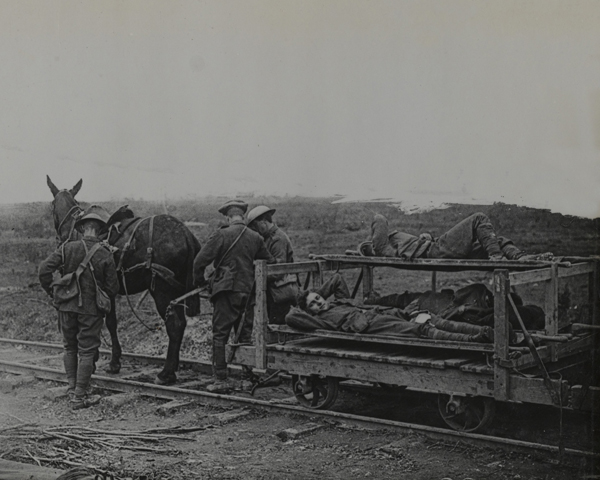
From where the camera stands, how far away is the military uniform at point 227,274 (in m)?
8.52

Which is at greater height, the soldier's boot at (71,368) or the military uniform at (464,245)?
the military uniform at (464,245)

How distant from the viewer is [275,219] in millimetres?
16000

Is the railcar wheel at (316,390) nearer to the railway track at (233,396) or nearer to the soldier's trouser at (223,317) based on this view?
the railway track at (233,396)

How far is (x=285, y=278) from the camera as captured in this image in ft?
30.7

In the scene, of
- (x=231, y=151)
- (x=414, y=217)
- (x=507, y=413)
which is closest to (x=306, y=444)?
(x=507, y=413)

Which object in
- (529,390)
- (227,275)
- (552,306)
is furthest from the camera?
(227,275)

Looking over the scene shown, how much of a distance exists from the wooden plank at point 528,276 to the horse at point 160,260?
459cm

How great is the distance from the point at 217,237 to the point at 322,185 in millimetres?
4774

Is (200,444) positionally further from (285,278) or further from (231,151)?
(231,151)

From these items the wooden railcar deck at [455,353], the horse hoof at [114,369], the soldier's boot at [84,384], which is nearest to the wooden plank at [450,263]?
the wooden railcar deck at [455,353]

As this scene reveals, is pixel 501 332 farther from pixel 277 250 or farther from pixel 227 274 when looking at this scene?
pixel 277 250

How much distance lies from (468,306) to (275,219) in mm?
9436

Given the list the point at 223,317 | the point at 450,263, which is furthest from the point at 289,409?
the point at 450,263

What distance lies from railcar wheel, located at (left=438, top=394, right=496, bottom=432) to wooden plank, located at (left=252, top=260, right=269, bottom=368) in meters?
1.94
